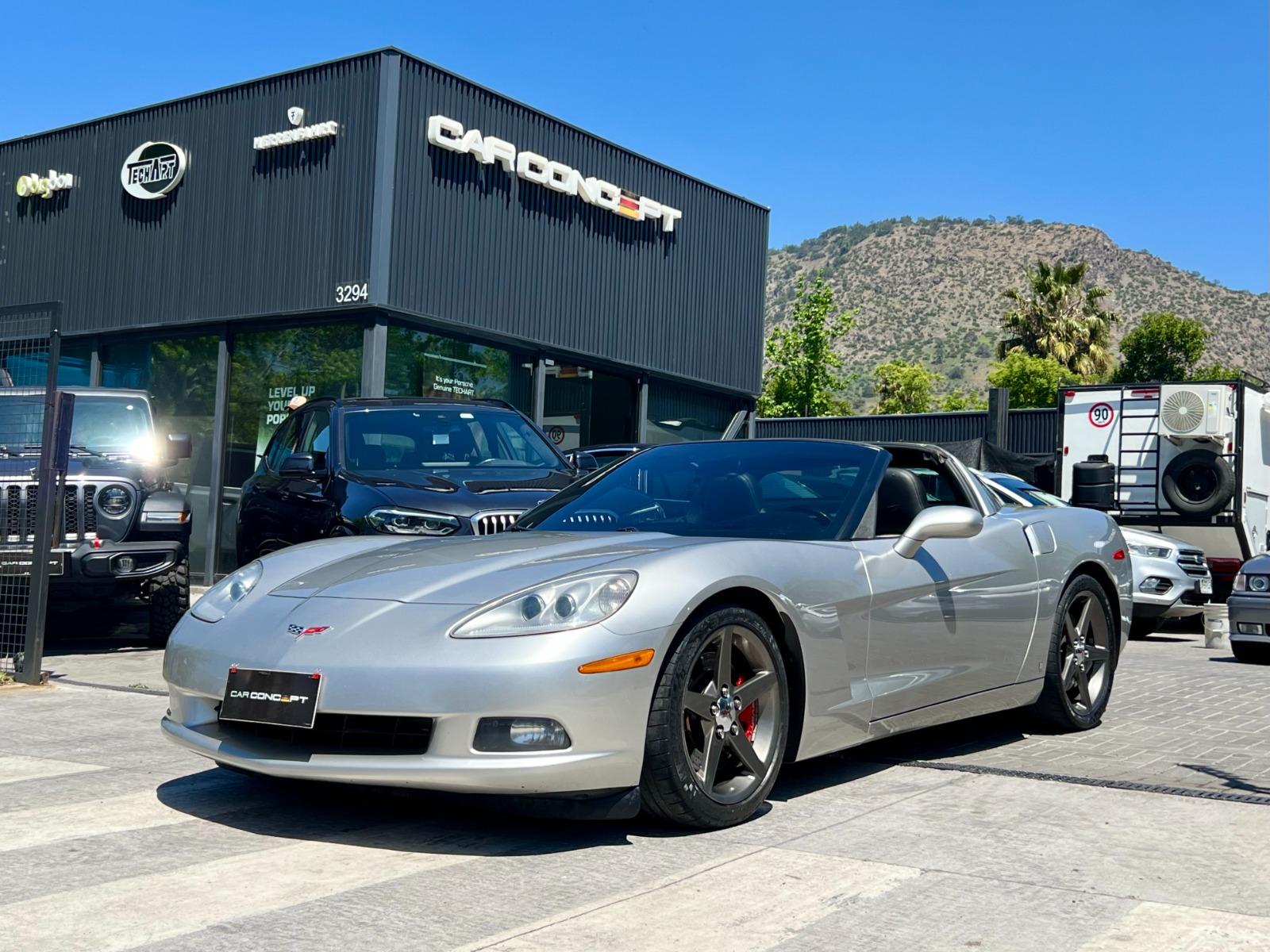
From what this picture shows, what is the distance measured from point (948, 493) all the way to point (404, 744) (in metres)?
3.13

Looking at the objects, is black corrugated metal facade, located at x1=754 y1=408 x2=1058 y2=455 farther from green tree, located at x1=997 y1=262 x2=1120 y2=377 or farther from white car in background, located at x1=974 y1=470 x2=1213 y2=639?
green tree, located at x1=997 y1=262 x2=1120 y2=377

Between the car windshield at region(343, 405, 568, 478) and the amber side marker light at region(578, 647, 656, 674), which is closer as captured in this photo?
the amber side marker light at region(578, 647, 656, 674)

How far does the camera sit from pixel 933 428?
29.8 meters

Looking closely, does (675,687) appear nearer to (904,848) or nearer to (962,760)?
(904,848)

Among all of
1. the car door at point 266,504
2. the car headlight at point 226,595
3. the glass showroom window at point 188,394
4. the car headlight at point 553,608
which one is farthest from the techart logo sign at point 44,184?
the car headlight at point 553,608

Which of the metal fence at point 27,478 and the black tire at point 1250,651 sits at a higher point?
the metal fence at point 27,478

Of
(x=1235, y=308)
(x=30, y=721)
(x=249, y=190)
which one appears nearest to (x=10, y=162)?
(x=249, y=190)

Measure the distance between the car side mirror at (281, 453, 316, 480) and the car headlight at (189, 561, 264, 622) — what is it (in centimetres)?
361

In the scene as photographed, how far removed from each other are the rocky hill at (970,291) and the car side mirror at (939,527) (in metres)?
88.5

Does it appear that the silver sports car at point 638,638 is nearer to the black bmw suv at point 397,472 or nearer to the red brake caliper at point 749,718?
the red brake caliper at point 749,718

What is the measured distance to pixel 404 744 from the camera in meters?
3.90

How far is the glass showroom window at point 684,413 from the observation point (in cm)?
1978

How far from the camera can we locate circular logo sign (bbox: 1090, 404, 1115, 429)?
17.9 m

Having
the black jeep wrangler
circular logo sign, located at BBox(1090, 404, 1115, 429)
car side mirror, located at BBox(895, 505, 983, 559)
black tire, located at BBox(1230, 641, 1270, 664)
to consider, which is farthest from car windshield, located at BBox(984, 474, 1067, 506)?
circular logo sign, located at BBox(1090, 404, 1115, 429)
